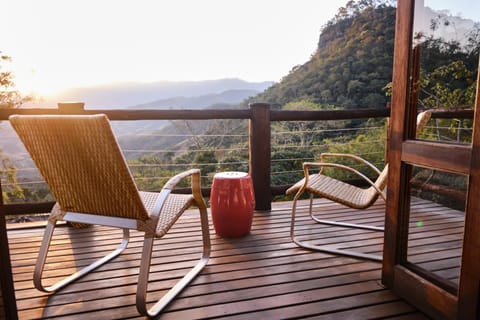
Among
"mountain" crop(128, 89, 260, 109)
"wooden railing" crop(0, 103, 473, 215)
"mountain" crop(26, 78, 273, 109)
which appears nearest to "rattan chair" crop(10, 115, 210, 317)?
Answer: "wooden railing" crop(0, 103, 473, 215)

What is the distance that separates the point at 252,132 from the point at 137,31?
7.38m

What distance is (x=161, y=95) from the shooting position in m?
9.38

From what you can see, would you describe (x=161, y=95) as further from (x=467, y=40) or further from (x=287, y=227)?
(x=467, y=40)

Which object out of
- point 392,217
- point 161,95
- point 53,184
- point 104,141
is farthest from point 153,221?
point 161,95

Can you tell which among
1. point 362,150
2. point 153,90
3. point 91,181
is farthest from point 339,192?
point 153,90

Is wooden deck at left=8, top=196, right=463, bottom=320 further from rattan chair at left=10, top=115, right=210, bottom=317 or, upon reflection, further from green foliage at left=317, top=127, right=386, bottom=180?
green foliage at left=317, top=127, right=386, bottom=180

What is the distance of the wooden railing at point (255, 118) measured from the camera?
2.80 m

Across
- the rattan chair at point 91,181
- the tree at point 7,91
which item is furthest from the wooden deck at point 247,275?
the tree at point 7,91

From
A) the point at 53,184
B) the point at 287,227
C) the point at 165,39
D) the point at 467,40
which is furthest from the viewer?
the point at 165,39

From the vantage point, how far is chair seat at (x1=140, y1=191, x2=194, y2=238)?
5.41 feet

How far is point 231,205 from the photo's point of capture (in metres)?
2.51

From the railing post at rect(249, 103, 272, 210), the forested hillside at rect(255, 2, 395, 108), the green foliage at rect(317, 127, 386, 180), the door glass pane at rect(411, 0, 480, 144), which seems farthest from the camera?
the forested hillside at rect(255, 2, 395, 108)

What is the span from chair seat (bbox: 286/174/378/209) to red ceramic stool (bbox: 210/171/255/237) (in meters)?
0.34

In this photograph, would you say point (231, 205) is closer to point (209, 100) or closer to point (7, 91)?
point (7, 91)
